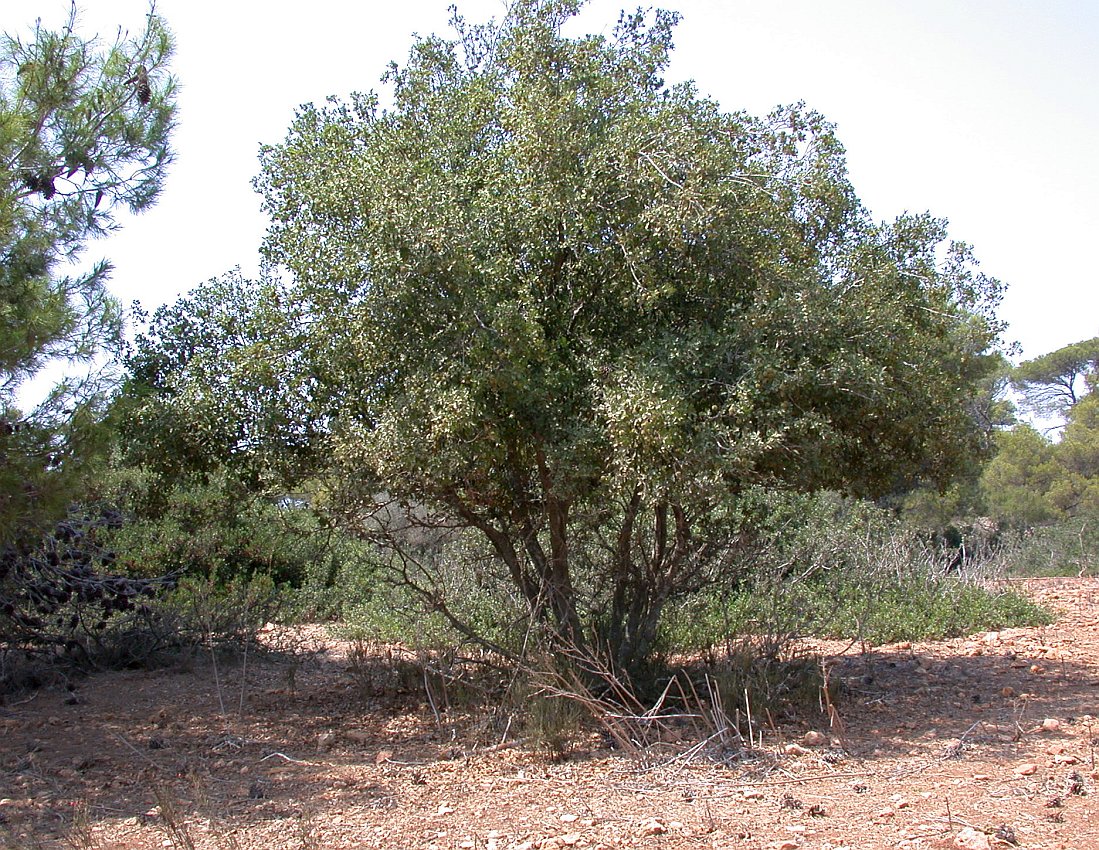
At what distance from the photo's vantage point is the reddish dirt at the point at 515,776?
4820 millimetres

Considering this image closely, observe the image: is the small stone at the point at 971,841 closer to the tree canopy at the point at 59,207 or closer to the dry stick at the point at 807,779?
the dry stick at the point at 807,779

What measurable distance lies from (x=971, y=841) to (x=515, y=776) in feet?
8.14

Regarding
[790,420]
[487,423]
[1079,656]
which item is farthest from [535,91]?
[1079,656]

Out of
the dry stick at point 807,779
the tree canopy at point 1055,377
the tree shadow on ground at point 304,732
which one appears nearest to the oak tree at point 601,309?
the tree shadow on ground at point 304,732

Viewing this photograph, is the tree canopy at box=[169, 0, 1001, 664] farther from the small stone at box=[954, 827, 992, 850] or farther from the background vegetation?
the small stone at box=[954, 827, 992, 850]

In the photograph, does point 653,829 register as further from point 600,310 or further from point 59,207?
point 59,207

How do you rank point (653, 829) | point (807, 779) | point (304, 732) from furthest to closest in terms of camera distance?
point (304, 732) → point (807, 779) → point (653, 829)

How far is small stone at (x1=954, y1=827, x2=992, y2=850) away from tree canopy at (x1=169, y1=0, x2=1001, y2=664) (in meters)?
2.05

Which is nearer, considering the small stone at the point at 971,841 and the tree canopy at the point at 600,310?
the small stone at the point at 971,841

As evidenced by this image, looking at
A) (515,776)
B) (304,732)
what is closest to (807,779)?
(515,776)

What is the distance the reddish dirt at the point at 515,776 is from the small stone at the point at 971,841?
2 centimetres

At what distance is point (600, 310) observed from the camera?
6.79 metres

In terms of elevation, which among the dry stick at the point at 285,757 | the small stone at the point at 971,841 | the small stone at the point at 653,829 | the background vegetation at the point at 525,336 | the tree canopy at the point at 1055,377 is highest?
the tree canopy at the point at 1055,377

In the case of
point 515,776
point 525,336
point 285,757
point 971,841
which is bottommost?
point 971,841
